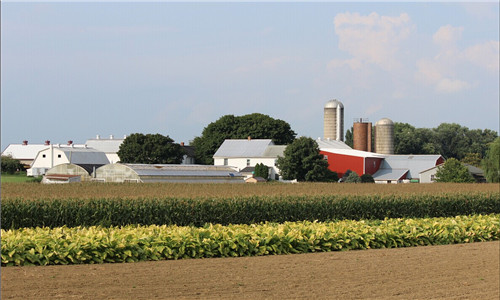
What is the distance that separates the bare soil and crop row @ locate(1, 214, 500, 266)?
1.75 ft

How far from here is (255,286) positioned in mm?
13031

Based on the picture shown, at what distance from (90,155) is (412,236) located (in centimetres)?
6659

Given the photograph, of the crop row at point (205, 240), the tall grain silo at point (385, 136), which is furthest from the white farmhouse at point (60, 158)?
the crop row at point (205, 240)

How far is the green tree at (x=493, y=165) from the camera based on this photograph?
6679 cm

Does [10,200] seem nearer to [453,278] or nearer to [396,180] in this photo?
[453,278]

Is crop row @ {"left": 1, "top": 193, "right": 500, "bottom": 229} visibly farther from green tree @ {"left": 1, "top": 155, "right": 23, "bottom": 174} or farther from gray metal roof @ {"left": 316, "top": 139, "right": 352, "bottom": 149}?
green tree @ {"left": 1, "top": 155, "right": 23, "bottom": 174}

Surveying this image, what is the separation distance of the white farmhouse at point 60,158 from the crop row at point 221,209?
5710 centimetres

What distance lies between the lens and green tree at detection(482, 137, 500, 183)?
6679 centimetres

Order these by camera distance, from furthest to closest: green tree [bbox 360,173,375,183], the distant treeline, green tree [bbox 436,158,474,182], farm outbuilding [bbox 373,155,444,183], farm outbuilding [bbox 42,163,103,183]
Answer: the distant treeline < farm outbuilding [bbox 373,155,444,183] < green tree [bbox 360,173,375,183] < green tree [bbox 436,158,474,182] < farm outbuilding [bbox 42,163,103,183]

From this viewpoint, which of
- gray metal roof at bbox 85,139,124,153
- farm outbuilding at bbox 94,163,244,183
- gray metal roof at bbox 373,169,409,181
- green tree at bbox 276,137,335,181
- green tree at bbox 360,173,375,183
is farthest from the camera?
gray metal roof at bbox 85,139,124,153

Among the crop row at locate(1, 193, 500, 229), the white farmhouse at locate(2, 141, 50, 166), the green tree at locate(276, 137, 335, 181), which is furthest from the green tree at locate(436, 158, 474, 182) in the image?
the white farmhouse at locate(2, 141, 50, 166)

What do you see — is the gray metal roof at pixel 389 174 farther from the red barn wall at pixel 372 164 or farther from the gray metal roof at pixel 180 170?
the gray metal roof at pixel 180 170

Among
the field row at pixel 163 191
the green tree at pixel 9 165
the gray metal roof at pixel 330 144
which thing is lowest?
the field row at pixel 163 191

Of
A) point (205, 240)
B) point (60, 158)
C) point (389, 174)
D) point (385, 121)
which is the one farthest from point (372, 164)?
point (205, 240)
